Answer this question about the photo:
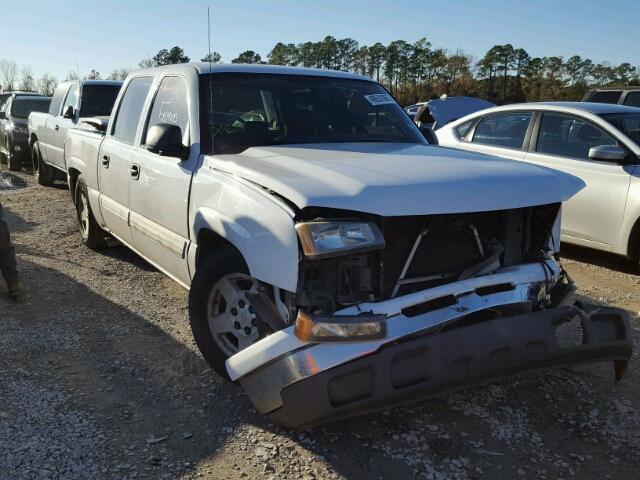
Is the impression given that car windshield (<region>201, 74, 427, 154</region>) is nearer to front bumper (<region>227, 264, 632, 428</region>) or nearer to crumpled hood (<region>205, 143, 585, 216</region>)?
crumpled hood (<region>205, 143, 585, 216</region>)

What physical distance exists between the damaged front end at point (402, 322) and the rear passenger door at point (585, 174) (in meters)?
2.94

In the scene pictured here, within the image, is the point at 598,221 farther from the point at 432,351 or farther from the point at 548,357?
the point at 432,351

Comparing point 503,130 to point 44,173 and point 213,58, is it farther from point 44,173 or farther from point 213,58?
point 44,173

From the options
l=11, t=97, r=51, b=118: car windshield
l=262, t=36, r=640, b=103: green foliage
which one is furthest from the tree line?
l=11, t=97, r=51, b=118: car windshield

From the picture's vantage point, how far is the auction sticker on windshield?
4.54 metres

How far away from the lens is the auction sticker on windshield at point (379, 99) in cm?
454

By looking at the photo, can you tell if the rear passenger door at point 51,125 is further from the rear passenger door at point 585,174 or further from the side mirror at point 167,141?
the rear passenger door at point 585,174

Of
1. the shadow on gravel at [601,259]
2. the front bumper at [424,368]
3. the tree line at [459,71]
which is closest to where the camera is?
the front bumper at [424,368]

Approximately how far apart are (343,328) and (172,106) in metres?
2.55

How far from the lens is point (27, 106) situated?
14.5 metres

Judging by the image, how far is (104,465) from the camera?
9.32ft

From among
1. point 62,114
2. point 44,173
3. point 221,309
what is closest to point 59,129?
point 62,114

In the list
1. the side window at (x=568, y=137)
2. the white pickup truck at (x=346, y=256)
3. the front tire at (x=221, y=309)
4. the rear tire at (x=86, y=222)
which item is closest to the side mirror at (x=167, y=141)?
the white pickup truck at (x=346, y=256)

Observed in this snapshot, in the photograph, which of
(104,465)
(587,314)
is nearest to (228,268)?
(104,465)
